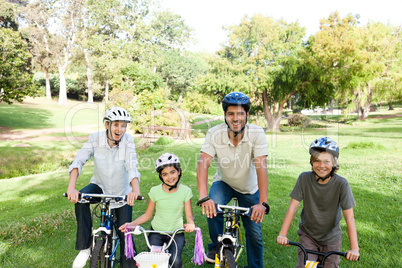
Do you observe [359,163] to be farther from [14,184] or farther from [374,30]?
[374,30]

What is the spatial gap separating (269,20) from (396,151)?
17.8m

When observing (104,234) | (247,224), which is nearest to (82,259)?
(104,234)

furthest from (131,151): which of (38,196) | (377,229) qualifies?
(38,196)

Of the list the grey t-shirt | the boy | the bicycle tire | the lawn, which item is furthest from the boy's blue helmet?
the lawn

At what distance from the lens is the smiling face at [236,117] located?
11.9ft

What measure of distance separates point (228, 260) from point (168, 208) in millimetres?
922

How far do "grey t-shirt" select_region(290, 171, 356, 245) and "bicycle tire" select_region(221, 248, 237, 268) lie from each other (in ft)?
3.11

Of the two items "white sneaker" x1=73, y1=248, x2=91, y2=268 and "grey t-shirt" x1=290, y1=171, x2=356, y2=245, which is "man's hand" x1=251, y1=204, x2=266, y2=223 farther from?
"white sneaker" x1=73, y1=248, x2=91, y2=268

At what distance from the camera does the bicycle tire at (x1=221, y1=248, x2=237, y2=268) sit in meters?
3.13

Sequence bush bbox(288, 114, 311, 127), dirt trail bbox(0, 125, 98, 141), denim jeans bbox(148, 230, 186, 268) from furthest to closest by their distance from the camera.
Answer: bush bbox(288, 114, 311, 127), dirt trail bbox(0, 125, 98, 141), denim jeans bbox(148, 230, 186, 268)

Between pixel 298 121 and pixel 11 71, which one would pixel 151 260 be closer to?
pixel 11 71

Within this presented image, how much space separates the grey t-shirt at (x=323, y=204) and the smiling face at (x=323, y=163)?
0.13 m

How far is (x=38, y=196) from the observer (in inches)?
367

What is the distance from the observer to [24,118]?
30.2 m
